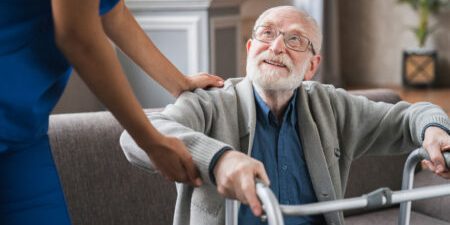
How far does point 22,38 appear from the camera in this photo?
44.7 inches

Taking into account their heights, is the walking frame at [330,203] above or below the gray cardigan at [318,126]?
above

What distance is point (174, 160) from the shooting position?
4.11 ft

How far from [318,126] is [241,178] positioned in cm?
69

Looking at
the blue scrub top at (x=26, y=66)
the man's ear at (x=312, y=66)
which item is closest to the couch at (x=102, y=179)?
the man's ear at (x=312, y=66)

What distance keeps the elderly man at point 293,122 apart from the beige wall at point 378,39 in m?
6.13

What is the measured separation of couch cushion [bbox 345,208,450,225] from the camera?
2.53 m

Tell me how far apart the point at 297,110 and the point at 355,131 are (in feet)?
0.51

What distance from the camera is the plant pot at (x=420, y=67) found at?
25.3 feet

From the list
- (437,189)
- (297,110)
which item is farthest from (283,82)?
(437,189)

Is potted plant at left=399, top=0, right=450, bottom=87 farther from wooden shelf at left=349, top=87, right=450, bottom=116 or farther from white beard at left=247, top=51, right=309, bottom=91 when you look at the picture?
white beard at left=247, top=51, right=309, bottom=91

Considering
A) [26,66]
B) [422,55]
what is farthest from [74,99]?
[422,55]

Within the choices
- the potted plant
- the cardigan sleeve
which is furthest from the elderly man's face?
the potted plant

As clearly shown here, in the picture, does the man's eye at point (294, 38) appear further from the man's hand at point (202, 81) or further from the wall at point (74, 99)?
the wall at point (74, 99)

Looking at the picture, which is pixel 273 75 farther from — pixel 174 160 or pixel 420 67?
pixel 420 67
